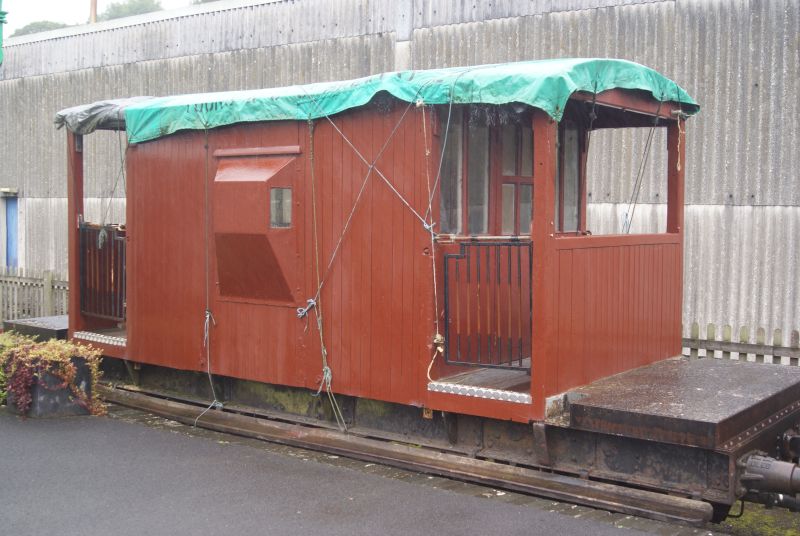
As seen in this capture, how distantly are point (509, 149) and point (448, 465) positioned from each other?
2.95 metres

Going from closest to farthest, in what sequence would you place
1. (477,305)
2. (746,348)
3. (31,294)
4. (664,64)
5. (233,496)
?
(233,496) < (477,305) < (746,348) < (664,64) < (31,294)

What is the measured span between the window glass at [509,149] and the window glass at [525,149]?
97 millimetres

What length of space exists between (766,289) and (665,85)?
5.18 metres

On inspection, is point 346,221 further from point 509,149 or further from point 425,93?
point 509,149

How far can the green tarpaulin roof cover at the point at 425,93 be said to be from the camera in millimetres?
6496

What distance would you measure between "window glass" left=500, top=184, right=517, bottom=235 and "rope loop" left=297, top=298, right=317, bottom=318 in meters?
1.83

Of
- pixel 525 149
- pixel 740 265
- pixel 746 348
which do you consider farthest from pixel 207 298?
pixel 740 265

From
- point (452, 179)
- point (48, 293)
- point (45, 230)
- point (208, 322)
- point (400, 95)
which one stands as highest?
point (400, 95)

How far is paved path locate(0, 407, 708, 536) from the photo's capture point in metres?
5.88

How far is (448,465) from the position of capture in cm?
710

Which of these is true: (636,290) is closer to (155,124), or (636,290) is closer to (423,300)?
(423,300)

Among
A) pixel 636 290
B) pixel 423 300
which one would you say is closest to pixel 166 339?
pixel 423 300

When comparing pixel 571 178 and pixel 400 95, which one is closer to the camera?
pixel 400 95

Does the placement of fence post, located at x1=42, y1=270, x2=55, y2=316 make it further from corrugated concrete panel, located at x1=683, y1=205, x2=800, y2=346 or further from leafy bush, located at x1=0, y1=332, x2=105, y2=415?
corrugated concrete panel, located at x1=683, y1=205, x2=800, y2=346
